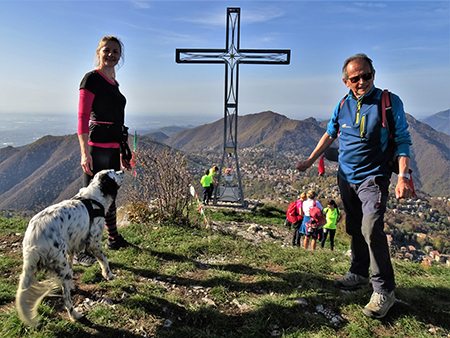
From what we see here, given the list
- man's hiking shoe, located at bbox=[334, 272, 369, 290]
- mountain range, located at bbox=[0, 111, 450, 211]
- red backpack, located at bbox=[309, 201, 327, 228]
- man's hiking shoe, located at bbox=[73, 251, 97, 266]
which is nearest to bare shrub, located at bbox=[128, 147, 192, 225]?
mountain range, located at bbox=[0, 111, 450, 211]

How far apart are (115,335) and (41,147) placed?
407ft

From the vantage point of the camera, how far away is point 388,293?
2.63m

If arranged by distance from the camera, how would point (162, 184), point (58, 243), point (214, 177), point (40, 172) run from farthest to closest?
1. point (40, 172)
2. point (214, 177)
3. point (162, 184)
4. point (58, 243)

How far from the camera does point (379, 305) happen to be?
2.60 metres

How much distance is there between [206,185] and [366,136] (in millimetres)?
10184

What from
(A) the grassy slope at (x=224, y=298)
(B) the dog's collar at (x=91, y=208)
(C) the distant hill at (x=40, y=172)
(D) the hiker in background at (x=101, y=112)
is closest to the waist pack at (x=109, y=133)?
(D) the hiker in background at (x=101, y=112)

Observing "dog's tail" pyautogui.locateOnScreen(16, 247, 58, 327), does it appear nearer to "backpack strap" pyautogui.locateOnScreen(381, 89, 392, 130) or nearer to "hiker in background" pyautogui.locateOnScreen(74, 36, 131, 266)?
"hiker in background" pyautogui.locateOnScreen(74, 36, 131, 266)

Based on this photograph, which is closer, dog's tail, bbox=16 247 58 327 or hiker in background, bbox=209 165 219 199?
dog's tail, bbox=16 247 58 327

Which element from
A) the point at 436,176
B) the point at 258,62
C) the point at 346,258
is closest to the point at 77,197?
the point at 346,258

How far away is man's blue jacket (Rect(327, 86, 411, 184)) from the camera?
2.53m

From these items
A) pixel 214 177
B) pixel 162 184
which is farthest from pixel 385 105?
pixel 214 177

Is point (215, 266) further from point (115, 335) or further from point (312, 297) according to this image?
point (115, 335)

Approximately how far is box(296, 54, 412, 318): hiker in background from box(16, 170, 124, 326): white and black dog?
2845 mm

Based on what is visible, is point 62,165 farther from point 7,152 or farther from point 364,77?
point 364,77
